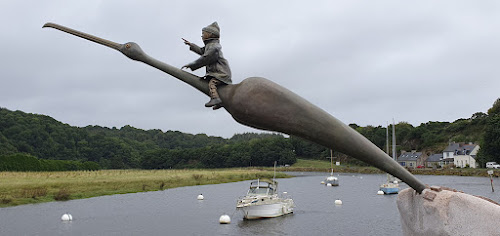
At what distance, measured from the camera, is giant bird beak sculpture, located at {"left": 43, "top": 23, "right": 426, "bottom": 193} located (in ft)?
17.4

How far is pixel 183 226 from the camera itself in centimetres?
3462

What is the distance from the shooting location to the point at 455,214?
6.42 meters

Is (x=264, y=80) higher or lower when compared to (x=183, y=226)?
higher

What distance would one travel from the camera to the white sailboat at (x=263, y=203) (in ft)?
120

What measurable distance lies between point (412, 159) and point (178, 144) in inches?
3018

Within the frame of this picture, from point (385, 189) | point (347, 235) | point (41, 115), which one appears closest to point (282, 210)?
point (347, 235)

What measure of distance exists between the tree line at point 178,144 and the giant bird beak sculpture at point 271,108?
88.5 meters

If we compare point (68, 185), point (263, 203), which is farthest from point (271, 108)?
point (68, 185)

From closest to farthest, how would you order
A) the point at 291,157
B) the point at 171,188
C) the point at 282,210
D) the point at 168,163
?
the point at 282,210 < the point at 171,188 < the point at 168,163 < the point at 291,157

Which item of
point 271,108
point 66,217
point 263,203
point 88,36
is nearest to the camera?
point 271,108

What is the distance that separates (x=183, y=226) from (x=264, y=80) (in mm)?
30835

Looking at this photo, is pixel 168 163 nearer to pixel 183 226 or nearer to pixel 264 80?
pixel 183 226

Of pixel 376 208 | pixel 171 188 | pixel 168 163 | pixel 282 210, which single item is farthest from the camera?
pixel 168 163

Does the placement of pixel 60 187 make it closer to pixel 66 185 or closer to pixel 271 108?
pixel 66 185
